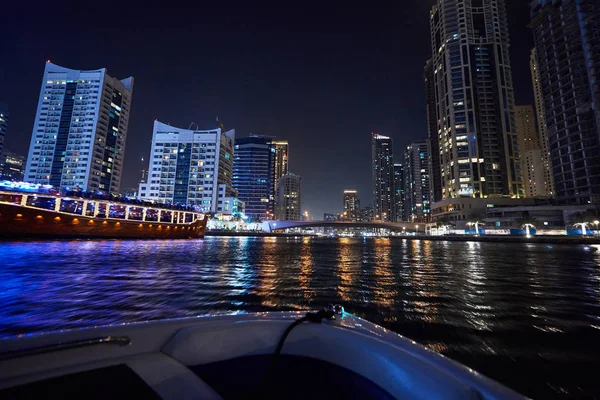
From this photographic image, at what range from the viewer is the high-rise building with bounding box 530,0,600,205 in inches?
3068

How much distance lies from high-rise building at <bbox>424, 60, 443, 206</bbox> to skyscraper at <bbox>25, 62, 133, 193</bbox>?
541 feet

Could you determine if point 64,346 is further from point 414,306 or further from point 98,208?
point 98,208

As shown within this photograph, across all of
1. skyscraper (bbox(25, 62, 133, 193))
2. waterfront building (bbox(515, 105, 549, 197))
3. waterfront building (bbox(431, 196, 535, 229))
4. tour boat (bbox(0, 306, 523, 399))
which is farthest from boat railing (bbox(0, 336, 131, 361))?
waterfront building (bbox(515, 105, 549, 197))

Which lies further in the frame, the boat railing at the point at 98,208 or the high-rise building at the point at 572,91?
the high-rise building at the point at 572,91

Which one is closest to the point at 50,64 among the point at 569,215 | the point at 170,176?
the point at 170,176

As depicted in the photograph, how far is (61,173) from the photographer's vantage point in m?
114

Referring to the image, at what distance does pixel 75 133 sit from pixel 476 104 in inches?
7237

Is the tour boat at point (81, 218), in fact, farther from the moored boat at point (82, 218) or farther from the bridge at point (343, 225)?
the bridge at point (343, 225)

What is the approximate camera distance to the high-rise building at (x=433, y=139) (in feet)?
463

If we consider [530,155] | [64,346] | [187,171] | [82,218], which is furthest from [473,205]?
[187,171]

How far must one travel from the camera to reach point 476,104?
117562 millimetres

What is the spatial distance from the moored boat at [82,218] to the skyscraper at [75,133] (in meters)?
79.7

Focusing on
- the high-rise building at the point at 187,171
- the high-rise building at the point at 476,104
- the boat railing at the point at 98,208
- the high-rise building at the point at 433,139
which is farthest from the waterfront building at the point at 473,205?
the boat railing at the point at 98,208

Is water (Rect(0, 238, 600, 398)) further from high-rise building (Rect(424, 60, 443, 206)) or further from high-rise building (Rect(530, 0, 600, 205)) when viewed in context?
high-rise building (Rect(424, 60, 443, 206))
